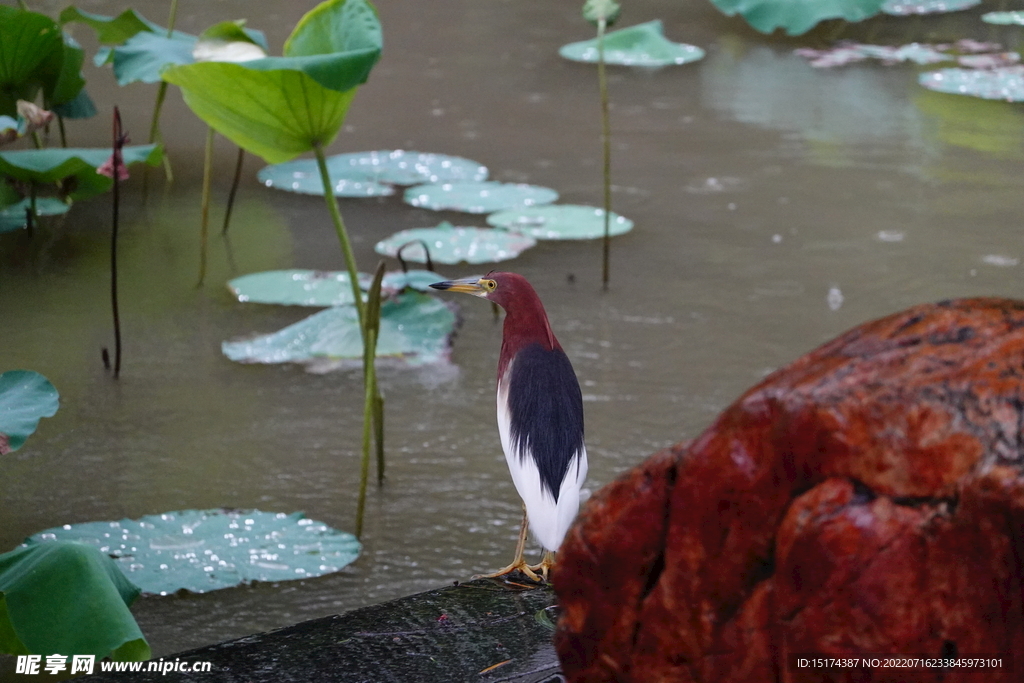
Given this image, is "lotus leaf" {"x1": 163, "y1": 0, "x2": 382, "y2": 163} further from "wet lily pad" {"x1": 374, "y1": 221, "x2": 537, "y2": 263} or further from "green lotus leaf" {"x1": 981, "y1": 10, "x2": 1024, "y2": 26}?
"green lotus leaf" {"x1": 981, "y1": 10, "x2": 1024, "y2": 26}

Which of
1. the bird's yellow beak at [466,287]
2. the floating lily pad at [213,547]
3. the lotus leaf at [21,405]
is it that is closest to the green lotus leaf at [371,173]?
the floating lily pad at [213,547]

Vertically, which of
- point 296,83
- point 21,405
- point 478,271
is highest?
point 296,83

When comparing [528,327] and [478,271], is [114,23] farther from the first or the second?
[528,327]

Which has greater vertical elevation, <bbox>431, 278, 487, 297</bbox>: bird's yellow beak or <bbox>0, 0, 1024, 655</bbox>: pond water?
<bbox>431, 278, 487, 297</bbox>: bird's yellow beak

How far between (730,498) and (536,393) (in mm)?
532

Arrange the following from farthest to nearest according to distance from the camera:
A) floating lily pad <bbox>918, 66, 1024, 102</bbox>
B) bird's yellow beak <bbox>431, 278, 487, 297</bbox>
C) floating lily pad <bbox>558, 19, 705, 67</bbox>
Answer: floating lily pad <bbox>558, 19, 705, 67</bbox> → floating lily pad <bbox>918, 66, 1024, 102</bbox> → bird's yellow beak <bbox>431, 278, 487, 297</bbox>

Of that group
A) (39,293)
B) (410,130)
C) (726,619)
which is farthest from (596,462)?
(410,130)

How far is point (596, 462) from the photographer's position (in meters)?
2.58

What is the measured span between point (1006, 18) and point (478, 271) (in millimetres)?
5621

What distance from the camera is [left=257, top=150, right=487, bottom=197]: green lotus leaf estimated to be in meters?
4.35

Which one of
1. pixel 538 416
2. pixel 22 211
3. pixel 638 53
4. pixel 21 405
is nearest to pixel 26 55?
pixel 22 211

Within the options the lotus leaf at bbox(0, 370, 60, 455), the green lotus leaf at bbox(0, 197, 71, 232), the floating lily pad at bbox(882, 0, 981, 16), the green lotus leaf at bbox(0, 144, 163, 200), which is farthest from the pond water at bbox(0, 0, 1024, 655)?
the floating lily pad at bbox(882, 0, 981, 16)

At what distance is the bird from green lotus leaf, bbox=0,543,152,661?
0.54 metres

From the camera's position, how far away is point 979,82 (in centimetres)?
600
